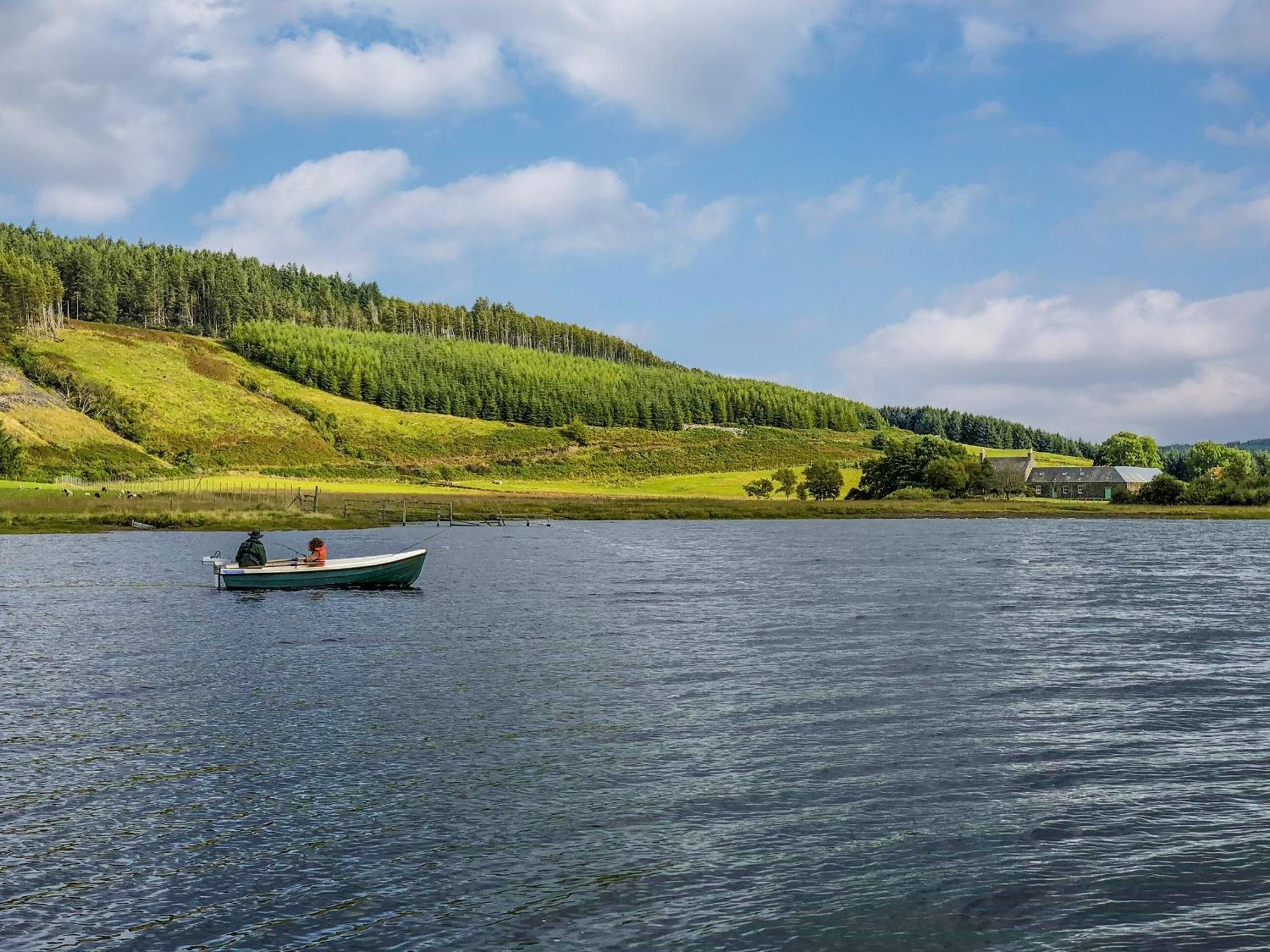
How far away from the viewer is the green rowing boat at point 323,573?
50844mm

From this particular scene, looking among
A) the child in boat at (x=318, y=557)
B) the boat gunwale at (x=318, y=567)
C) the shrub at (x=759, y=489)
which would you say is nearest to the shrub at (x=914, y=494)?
the shrub at (x=759, y=489)

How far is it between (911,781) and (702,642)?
55.0 feet

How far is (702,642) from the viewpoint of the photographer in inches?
1411

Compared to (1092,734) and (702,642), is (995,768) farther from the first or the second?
(702,642)

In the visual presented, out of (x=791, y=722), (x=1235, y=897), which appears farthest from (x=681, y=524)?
(x=1235, y=897)

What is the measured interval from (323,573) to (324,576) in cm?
33

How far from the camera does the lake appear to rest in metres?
13.7

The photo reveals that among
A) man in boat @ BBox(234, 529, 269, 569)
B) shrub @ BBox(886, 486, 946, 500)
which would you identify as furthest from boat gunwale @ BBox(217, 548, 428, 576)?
shrub @ BBox(886, 486, 946, 500)

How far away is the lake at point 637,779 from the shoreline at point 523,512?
62.5 meters

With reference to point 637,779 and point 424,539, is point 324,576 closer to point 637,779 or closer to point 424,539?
point 637,779

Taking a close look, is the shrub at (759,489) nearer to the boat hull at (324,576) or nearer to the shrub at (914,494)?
the shrub at (914,494)

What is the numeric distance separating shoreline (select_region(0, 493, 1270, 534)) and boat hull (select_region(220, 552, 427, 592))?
52972 mm

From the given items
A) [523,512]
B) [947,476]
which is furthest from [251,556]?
[947,476]

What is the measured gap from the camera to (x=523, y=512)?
Result: 141 meters
